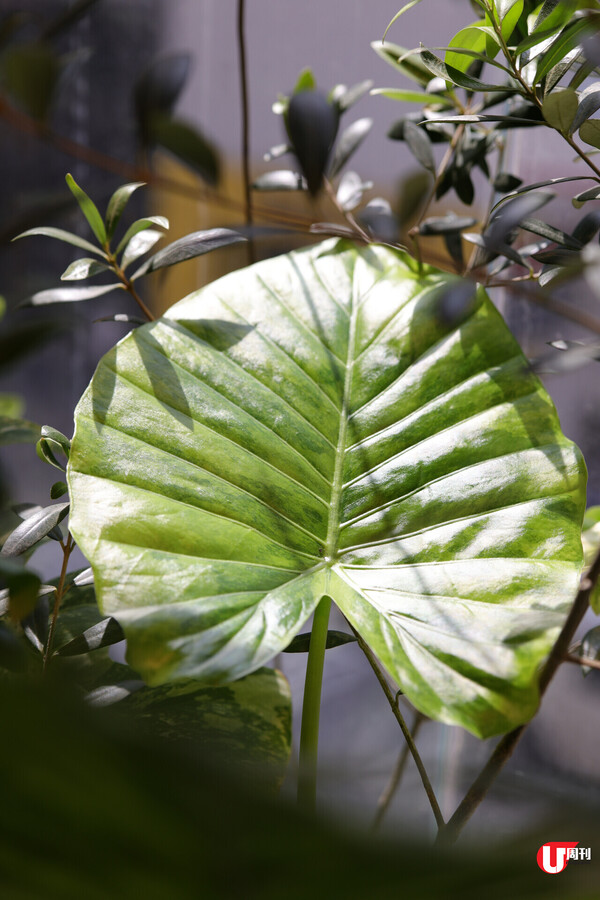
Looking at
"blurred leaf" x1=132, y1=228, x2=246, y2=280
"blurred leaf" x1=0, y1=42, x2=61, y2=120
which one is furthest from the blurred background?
"blurred leaf" x1=132, y1=228, x2=246, y2=280

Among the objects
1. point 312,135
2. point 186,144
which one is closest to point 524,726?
point 312,135

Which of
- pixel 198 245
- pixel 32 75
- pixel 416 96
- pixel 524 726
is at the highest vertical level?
pixel 416 96

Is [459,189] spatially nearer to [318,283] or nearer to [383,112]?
[318,283]

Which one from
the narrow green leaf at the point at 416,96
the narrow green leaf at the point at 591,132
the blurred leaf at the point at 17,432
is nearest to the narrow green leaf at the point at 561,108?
the narrow green leaf at the point at 591,132

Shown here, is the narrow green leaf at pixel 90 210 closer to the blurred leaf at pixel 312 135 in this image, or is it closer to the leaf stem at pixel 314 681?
the blurred leaf at pixel 312 135

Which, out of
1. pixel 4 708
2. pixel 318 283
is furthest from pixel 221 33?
pixel 4 708

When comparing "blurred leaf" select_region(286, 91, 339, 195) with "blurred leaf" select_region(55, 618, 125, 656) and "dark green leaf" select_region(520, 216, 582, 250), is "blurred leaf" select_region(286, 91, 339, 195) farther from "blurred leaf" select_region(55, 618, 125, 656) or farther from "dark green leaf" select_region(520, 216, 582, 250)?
"blurred leaf" select_region(55, 618, 125, 656)

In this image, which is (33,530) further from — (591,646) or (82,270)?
(591,646)
